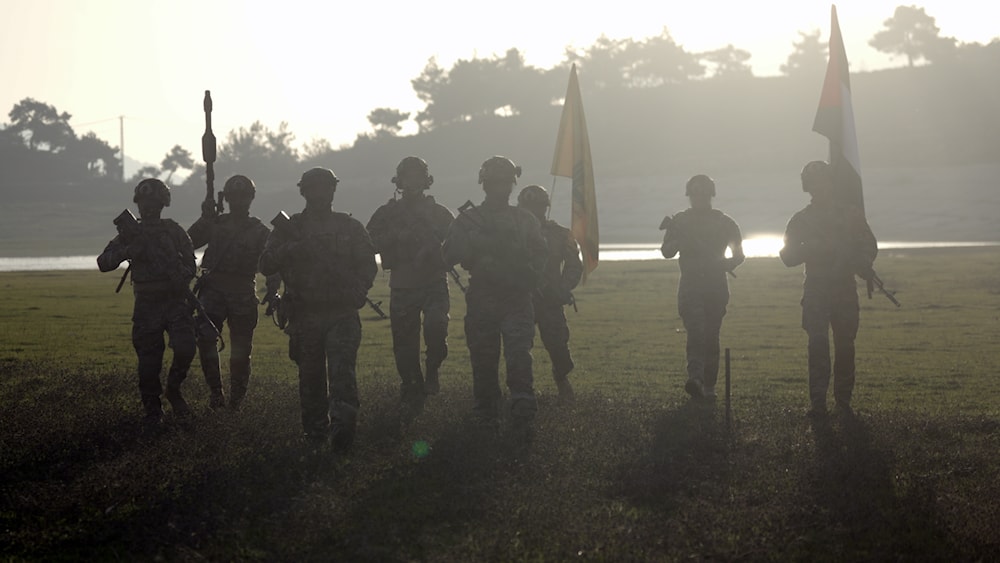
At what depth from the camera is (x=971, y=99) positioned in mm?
119750

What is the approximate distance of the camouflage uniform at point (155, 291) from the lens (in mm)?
11773

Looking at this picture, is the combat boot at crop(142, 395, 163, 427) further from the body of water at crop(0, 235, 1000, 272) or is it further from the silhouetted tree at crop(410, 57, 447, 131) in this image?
the silhouetted tree at crop(410, 57, 447, 131)

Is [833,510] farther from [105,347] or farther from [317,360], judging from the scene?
[105,347]

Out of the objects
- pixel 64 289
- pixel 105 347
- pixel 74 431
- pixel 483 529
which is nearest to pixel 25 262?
pixel 64 289

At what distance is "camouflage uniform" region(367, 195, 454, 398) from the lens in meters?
13.0

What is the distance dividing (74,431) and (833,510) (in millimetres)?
6821

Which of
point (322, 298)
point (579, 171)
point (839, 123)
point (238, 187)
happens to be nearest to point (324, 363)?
point (322, 298)

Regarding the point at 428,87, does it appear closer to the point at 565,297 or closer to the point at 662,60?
the point at 662,60

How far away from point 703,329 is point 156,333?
5.73 meters

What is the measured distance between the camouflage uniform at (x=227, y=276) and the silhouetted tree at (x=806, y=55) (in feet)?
494

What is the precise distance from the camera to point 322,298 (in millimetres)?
10492

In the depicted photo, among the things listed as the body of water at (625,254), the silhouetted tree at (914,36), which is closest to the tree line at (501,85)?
the silhouetted tree at (914,36)

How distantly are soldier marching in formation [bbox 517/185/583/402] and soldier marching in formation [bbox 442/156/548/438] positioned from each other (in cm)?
188

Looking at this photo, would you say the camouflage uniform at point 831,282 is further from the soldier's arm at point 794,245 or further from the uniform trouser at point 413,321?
the uniform trouser at point 413,321
